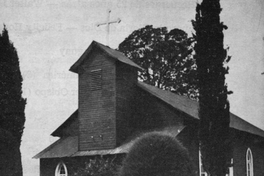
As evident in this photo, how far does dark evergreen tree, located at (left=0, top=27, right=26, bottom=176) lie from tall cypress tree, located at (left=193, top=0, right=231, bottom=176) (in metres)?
9.45

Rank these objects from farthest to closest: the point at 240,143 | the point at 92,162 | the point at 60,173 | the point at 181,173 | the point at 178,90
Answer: the point at 178,90 → the point at 240,143 → the point at 60,173 → the point at 92,162 → the point at 181,173

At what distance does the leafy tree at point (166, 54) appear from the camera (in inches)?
1586

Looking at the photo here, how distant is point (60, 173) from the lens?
25312 millimetres

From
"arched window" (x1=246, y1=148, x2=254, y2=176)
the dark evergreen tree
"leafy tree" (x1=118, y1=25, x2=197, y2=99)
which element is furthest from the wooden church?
"leafy tree" (x1=118, y1=25, x2=197, y2=99)

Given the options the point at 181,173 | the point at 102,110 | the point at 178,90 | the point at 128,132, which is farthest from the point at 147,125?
the point at 178,90

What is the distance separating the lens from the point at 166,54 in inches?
1592

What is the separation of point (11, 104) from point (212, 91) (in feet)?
34.6

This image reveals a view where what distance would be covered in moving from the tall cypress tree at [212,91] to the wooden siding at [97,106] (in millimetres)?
5582

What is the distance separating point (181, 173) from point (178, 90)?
29283 millimetres

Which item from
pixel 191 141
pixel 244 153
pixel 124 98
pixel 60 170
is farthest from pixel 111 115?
pixel 244 153

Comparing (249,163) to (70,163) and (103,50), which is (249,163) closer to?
(70,163)

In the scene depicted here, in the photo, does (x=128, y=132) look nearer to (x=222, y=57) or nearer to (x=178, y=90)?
(x=222, y=57)

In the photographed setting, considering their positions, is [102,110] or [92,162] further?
[102,110]

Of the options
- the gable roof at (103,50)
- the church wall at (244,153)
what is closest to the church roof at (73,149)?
the gable roof at (103,50)
